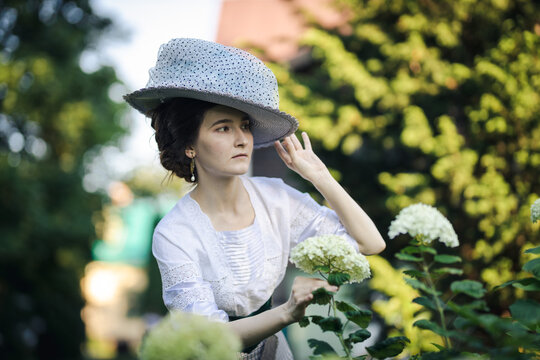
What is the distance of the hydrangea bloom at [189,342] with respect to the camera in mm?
981

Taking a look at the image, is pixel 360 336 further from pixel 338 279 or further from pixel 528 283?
pixel 528 283

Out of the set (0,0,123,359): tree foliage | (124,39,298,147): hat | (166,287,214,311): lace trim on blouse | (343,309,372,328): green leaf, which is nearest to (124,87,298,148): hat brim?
(124,39,298,147): hat

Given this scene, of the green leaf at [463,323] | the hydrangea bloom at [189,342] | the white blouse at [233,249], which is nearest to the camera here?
the hydrangea bloom at [189,342]

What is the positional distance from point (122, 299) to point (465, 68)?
912 inches

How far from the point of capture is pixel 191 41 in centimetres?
184

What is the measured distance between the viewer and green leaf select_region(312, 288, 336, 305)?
1359mm

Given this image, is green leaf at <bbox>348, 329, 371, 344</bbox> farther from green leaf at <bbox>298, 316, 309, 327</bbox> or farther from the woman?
the woman

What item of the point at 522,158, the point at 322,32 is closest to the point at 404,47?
the point at 322,32

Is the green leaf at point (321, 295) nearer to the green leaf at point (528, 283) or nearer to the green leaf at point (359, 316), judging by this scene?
the green leaf at point (359, 316)

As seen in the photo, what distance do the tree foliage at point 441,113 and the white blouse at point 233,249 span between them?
8.81 feet

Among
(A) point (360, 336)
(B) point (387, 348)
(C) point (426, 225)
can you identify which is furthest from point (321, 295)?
(C) point (426, 225)

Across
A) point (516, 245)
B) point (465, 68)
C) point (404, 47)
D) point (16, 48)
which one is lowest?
point (516, 245)

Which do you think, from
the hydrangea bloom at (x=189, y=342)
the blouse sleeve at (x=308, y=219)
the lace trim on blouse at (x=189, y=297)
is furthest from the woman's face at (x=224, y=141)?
the hydrangea bloom at (x=189, y=342)

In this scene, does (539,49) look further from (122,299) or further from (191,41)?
(122,299)
